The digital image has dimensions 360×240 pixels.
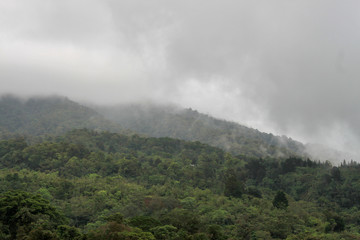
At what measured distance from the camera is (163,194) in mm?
59812

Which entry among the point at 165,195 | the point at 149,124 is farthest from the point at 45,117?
the point at 165,195

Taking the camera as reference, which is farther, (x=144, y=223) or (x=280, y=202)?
(x=280, y=202)

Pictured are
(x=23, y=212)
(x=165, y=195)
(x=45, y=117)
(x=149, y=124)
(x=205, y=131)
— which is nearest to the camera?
(x=23, y=212)

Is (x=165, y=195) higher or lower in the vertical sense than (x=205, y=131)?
lower

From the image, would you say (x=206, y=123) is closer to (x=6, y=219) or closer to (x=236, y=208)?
(x=236, y=208)

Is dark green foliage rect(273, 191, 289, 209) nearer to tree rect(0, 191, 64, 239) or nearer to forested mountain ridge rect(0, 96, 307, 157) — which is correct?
tree rect(0, 191, 64, 239)

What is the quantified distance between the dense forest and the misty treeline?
129 millimetres

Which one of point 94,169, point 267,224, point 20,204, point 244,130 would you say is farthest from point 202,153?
point 244,130

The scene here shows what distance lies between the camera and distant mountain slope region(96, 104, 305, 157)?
12794 cm

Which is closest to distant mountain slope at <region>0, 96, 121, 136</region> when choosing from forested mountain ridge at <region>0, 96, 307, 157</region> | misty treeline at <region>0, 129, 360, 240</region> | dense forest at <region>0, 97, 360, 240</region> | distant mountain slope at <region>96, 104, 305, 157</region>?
forested mountain ridge at <region>0, 96, 307, 157</region>

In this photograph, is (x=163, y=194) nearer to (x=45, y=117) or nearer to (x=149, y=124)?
(x=45, y=117)

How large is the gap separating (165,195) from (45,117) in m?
112

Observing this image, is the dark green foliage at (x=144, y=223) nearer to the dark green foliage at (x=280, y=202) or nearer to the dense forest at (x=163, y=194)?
the dense forest at (x=163, y=194)

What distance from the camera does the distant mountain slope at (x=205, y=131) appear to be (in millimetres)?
127938
